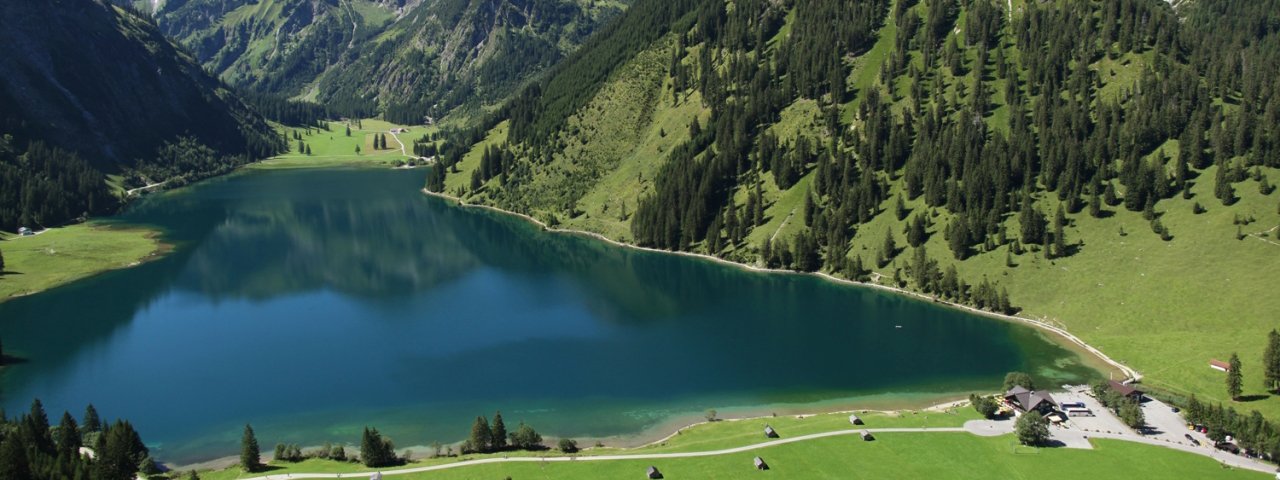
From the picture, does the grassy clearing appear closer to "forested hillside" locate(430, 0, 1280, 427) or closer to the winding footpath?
"forested hillside" locate(430, 0, 1280, 427)

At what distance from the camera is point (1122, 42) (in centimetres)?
16488

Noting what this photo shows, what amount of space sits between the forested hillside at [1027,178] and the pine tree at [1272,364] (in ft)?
13.0

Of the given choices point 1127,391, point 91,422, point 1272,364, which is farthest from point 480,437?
point 1272,364

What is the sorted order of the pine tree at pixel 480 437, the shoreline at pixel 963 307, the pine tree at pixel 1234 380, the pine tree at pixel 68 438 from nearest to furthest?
the pine tree at pixel 68 438 < the pine tree at pixel 480 437 < the pine tree at pixel 1234 380 < the shoreline at pixel 963 307

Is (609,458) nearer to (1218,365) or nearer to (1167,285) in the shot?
(1218,365)

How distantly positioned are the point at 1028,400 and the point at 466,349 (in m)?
66.9

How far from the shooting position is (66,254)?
527ft

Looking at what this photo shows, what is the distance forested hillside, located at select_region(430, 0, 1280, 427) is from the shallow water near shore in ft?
31.7

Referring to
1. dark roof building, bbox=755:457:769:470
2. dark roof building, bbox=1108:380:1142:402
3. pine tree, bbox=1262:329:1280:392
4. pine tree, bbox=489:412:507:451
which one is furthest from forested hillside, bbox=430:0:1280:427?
pine tree, bbox=489:412:507:451

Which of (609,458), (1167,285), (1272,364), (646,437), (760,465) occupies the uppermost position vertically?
(1167,285)

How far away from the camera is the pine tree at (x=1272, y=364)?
85.6 meters

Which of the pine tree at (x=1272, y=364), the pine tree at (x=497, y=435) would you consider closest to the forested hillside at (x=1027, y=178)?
the pine tree at (x=1272, y=364)

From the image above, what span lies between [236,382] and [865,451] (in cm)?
7104

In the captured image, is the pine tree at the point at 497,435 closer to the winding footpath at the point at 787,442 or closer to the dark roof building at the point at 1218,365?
the winding footpath at the point at 787,442
